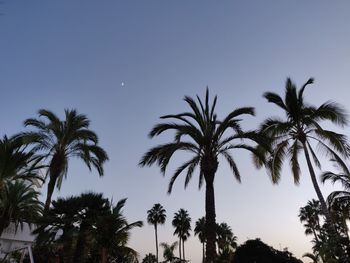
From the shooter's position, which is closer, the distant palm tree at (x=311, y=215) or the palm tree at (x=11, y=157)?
the palm tree at (x=11, y=157)

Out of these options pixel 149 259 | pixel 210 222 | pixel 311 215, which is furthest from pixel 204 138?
pixel 149 259

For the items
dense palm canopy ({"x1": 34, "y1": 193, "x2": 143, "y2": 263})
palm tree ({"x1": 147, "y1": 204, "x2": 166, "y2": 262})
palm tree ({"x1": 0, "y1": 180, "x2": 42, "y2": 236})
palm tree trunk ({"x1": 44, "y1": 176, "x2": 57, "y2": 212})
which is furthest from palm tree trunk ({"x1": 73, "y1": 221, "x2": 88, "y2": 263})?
palm tree ({"x1": 147, "y1": 204, "x2": 166, "y2": 262})

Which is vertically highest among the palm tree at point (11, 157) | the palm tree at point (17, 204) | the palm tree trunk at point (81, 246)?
the palm tree at point (11, 157)

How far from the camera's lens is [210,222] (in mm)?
14859

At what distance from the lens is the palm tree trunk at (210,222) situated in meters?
14.3

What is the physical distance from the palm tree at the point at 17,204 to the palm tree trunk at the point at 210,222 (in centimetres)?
1166

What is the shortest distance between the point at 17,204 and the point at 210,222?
13.6m

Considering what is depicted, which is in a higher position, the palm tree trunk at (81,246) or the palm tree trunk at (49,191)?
the palm tree trunk at (49,191)

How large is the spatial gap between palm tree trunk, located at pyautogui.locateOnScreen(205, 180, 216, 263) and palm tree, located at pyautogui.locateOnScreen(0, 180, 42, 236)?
11.7 m

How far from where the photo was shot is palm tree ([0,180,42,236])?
20781 millimetres

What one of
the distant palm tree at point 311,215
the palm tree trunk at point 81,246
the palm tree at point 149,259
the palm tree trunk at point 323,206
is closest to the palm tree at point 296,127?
the palm tree trunk at point 323,206

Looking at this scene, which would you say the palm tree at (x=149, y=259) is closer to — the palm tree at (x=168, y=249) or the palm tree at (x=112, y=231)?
the palm tree at (x=168, y=249)

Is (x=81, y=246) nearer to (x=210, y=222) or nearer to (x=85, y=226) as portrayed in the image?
(x=85, y=226)

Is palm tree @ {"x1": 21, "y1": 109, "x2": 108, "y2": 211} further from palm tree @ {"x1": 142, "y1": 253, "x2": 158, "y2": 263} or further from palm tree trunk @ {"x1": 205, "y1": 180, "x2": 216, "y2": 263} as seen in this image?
palm tree @ {"x1": 142, "y1": 253, "x2": 158, "y2": 263}
